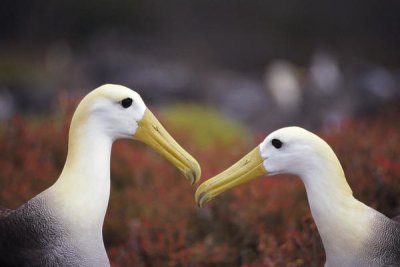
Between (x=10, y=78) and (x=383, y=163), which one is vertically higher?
(x=383, y=163)

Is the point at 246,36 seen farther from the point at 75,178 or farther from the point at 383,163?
the point at 75,178

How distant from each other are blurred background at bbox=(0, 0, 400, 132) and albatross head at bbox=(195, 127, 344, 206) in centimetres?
831

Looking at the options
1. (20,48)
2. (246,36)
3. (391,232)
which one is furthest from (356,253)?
(20,48)

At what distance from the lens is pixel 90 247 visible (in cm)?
325

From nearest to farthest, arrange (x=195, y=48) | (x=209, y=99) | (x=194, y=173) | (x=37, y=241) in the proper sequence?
1. (x=37, y=241)
2. (x=194, y=173)
3. (x=209, y=99)
4. (x=195, y=48)

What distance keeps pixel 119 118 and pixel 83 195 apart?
415 mm

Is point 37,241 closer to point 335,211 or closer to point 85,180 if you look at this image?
point 85,180

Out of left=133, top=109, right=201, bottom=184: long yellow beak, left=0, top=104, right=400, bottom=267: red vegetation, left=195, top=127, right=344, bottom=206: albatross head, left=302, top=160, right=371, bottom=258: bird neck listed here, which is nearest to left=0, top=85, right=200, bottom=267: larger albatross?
left=133, top=109, right=201, bottom=184: long yellow beak

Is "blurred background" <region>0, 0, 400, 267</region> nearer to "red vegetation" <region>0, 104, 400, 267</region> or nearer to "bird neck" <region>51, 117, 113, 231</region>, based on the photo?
"red vegetation" <region>0, 104, 400, 267</region>

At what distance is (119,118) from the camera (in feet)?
11.0

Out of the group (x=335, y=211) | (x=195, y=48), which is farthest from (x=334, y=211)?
(x=195, y=48)

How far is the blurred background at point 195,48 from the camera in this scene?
42.3 ft

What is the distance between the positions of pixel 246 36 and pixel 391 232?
15.0m

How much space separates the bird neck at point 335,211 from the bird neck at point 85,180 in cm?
101
